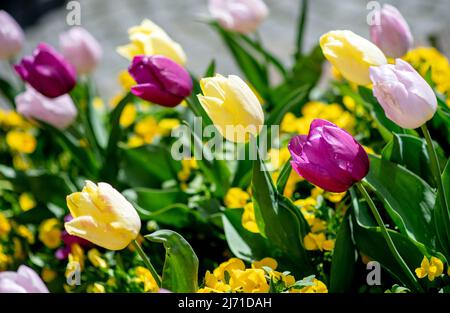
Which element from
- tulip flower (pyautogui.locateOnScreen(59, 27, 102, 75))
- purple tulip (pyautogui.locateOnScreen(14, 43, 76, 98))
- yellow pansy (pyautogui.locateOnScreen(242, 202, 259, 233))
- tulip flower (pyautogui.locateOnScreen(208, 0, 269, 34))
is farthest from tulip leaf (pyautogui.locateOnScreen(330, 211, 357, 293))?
tulip flower (pyautogui.locateOnScreen(59, 27, 102, 75))

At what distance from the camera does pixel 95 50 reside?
2096 millimetres

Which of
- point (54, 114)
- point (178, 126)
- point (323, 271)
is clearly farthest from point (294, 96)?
point (54, 114)

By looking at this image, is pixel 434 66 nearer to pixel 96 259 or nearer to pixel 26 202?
pixel 96 259

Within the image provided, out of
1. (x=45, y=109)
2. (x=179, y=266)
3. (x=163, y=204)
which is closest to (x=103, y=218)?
(x=179, y=266)

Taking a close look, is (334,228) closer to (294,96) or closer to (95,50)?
(294,96)

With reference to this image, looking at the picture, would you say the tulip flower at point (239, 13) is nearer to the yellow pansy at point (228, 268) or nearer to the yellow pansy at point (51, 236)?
the yellow pansy at point (51, 236)

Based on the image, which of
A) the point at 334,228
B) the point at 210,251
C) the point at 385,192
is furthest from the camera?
the point at 210,251

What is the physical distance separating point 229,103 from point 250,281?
0.91ft

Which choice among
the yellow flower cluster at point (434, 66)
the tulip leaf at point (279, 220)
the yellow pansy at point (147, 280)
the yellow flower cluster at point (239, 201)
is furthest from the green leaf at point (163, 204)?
the yellow flower cluster at point (434, 66)

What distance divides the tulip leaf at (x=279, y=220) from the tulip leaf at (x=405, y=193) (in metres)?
0.15

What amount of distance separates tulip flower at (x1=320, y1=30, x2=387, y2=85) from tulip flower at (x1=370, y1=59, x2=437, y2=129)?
15cm

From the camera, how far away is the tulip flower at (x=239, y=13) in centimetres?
205

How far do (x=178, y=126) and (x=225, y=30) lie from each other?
1.26 feet

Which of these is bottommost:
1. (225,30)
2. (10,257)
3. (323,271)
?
(10,257)
